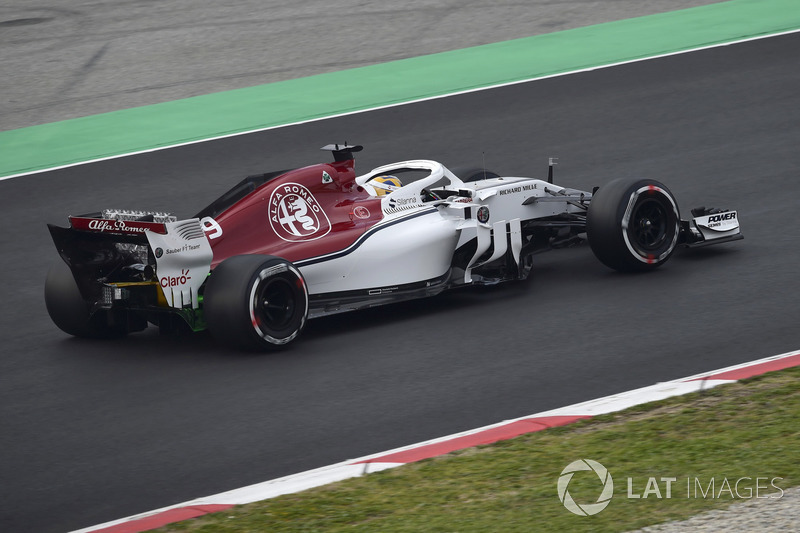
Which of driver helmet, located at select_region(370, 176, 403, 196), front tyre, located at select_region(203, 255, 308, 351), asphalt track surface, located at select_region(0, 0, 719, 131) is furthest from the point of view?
asphalt track surface, located at select_region(0, 0, 719, 131)

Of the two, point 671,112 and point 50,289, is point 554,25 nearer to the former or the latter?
point 671,112

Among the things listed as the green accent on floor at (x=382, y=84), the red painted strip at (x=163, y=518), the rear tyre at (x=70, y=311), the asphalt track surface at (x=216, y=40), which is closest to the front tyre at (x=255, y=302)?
the rear tyre at (x=70, y=311)

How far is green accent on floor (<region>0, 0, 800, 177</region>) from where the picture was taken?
1642 centimetres

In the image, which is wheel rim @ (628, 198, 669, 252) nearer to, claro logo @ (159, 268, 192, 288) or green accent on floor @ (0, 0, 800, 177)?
claro logo @ (159, 268, 192, 288)

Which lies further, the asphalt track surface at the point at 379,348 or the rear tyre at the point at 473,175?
the rear tyre at the point at 473,175

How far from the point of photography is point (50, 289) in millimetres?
9812

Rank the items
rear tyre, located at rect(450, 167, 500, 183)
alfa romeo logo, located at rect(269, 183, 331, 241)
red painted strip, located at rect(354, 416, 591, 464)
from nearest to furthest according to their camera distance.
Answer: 1. red painted strip, located at rect(354, 416, 591, 464)
2. alfa romeo logo, located at rect(269, 183, 331, 241)
3. rear tyre, located at rect(450, 167, 500, 183)

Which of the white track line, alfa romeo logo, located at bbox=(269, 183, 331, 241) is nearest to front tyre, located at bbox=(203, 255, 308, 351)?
alfa romeo logo, located at bbox=(269, 183, 331, 241)

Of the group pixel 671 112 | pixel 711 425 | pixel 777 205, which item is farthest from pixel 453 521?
pixel 671 112

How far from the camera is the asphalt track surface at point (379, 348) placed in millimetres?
7562

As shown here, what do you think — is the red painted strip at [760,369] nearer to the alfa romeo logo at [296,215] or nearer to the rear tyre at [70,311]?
the alfa romeo logo at [296,215]

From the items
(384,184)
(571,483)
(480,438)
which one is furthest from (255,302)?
(571,483)

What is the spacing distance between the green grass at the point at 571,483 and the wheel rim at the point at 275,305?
256 cm

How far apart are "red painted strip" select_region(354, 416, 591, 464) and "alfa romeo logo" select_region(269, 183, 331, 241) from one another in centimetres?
295
